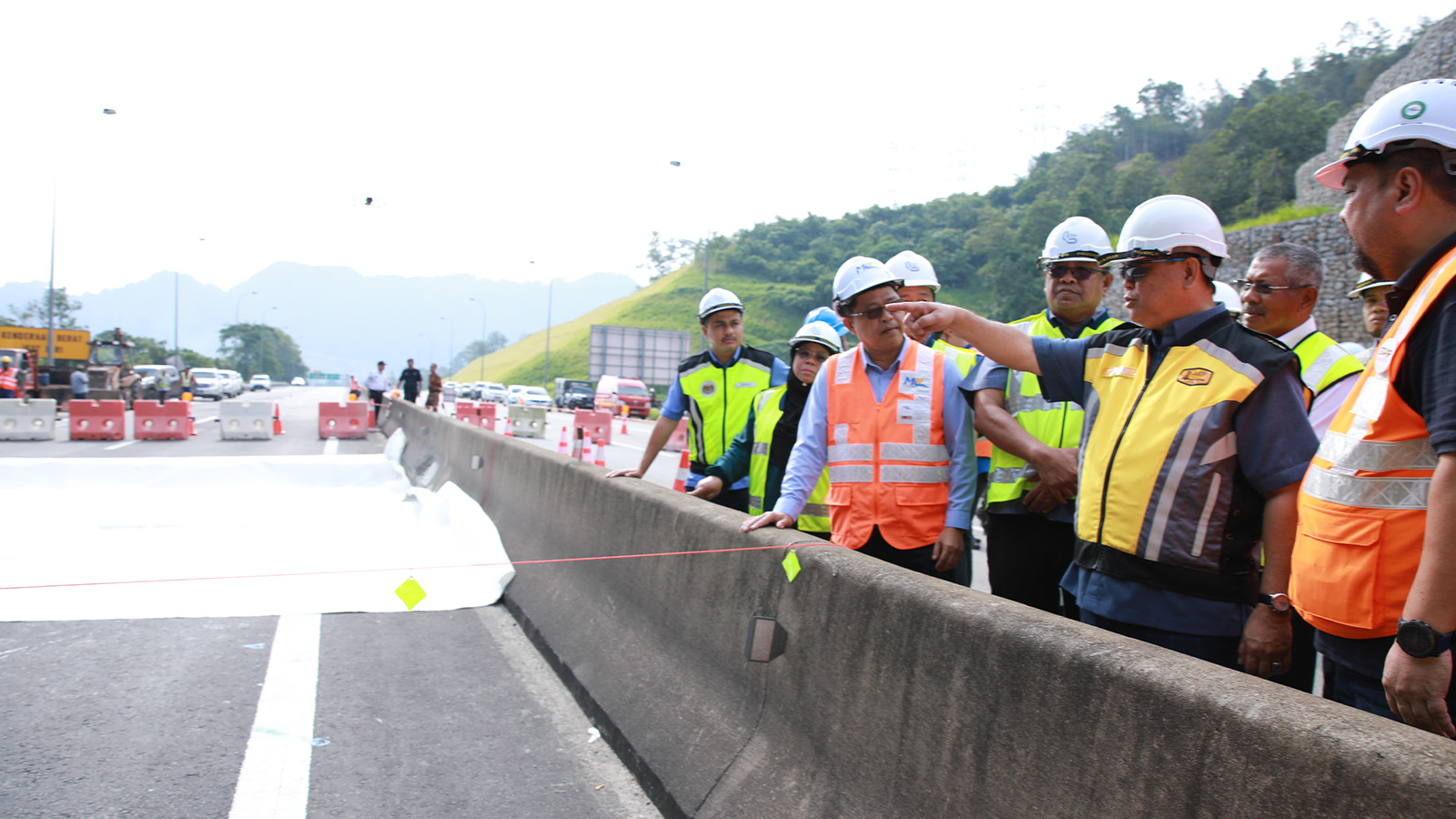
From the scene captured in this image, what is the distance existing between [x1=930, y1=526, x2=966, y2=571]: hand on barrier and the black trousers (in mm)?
330

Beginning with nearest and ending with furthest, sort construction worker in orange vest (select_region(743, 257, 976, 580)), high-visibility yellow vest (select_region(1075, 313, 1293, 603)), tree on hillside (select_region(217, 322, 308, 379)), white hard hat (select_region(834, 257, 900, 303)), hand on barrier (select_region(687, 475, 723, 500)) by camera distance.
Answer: high-visibility yellow vest (select_region(1075, 313, 1293, 603)) < construction worker in orange vest (select_region(743, 257, 976, 580)) < white hard hat (select_region(834, 257, 900, 303)) < hand on barrier (select_region(687, 475, 723, 500)) < tree on hillside (select_region(217, 322, 308, 379))

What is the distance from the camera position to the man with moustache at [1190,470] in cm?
259

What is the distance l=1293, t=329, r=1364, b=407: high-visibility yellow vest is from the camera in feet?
12.3

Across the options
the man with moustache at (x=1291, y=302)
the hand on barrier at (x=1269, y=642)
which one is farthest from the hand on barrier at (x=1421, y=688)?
the man with moustache at (x=1291, y=302)

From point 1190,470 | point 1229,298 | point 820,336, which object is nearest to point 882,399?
point 820,336

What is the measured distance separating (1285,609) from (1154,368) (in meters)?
0.76

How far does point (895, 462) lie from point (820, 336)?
1445 millimetres

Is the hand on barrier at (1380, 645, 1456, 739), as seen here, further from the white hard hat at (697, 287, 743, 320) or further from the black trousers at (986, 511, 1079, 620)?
the white hard hat at (697, 287, 743, 320)

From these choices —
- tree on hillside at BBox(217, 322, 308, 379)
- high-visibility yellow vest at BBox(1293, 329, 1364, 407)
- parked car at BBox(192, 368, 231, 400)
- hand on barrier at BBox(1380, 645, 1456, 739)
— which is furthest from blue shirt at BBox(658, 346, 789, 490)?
tree on hillside at BBox(217, 322, 308, 379)

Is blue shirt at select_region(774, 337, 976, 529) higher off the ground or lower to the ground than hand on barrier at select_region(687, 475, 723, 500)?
higher

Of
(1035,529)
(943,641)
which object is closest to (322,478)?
(1035,529)

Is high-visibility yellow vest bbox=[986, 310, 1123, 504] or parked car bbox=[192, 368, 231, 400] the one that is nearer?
high-visibility yellow vest bbox=[986, 310, 1123, 504]

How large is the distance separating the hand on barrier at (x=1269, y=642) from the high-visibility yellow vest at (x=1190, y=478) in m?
0.14

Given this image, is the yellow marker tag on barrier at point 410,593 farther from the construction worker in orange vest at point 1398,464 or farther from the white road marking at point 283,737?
the construction worker in orange vest at point 1398,464
